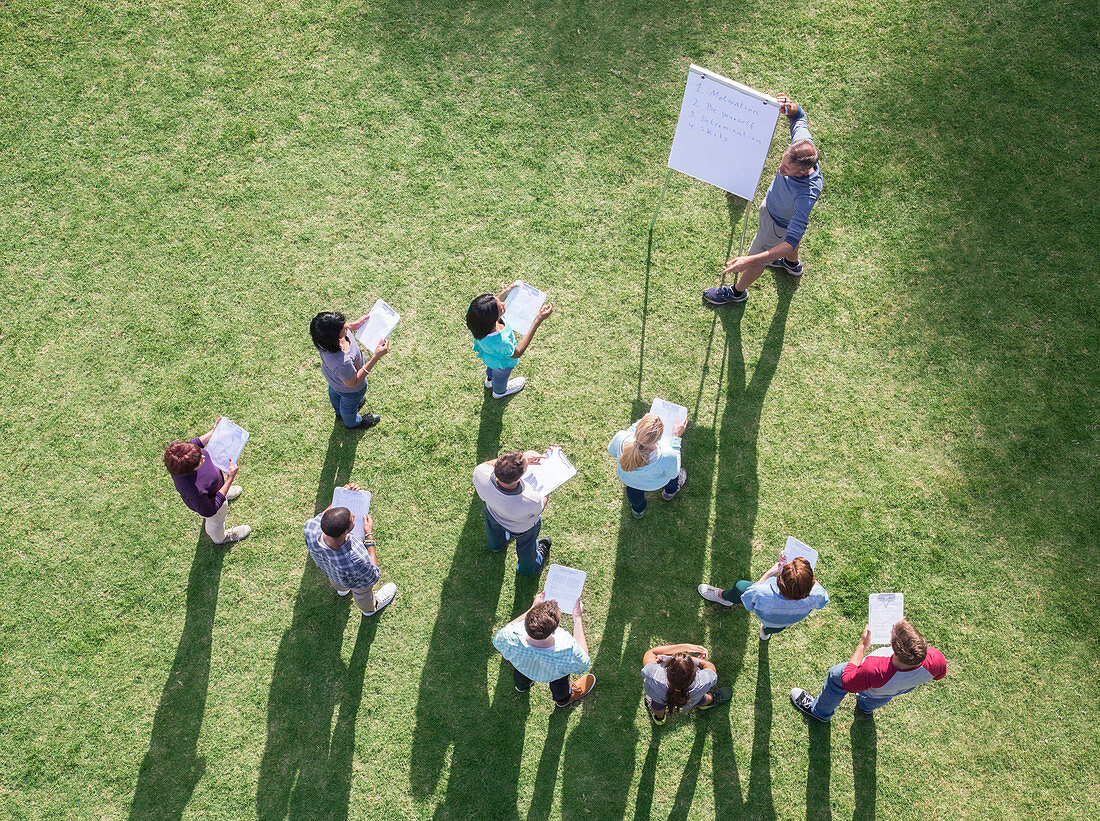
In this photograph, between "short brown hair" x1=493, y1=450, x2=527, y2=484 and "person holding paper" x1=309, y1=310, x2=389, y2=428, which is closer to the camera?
"short brown hair" x1=493, y1=450, x2=527, y2=484

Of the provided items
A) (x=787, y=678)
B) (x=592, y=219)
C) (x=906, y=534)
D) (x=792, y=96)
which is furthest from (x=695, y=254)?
(x=787, y=678)

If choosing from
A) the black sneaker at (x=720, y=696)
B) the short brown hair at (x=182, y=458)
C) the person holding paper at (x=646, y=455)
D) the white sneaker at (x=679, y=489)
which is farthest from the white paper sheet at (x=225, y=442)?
the black sneaker at (x=720, y=696)

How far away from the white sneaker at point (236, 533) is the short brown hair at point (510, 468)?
10.8 feet

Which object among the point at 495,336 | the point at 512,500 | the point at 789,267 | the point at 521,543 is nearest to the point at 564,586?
the point at 521,543

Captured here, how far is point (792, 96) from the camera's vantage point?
937cm

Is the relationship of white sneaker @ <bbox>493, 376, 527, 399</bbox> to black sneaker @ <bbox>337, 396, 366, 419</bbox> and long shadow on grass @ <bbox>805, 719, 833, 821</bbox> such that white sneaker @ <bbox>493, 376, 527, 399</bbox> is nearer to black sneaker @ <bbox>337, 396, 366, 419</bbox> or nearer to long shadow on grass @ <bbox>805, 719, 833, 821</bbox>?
black sneaker @ <bbox>337, 396, 366, 419</bbox>

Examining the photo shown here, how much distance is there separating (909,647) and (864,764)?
6.68ft

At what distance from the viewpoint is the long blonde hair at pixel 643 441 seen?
250 inches

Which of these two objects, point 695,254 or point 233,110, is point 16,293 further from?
point 695,254

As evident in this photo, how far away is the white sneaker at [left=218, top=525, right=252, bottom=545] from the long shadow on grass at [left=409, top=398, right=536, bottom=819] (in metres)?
2.22

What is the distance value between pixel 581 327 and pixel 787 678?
4411 mm

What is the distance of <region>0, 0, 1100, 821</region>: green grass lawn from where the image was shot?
270 inches

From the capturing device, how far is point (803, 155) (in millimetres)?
6938

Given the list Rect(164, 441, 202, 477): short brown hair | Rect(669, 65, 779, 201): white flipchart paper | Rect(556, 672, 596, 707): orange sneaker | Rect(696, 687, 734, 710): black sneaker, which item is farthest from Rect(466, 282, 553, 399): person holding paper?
Rect(696, 687, 734, 710): black sneaker
